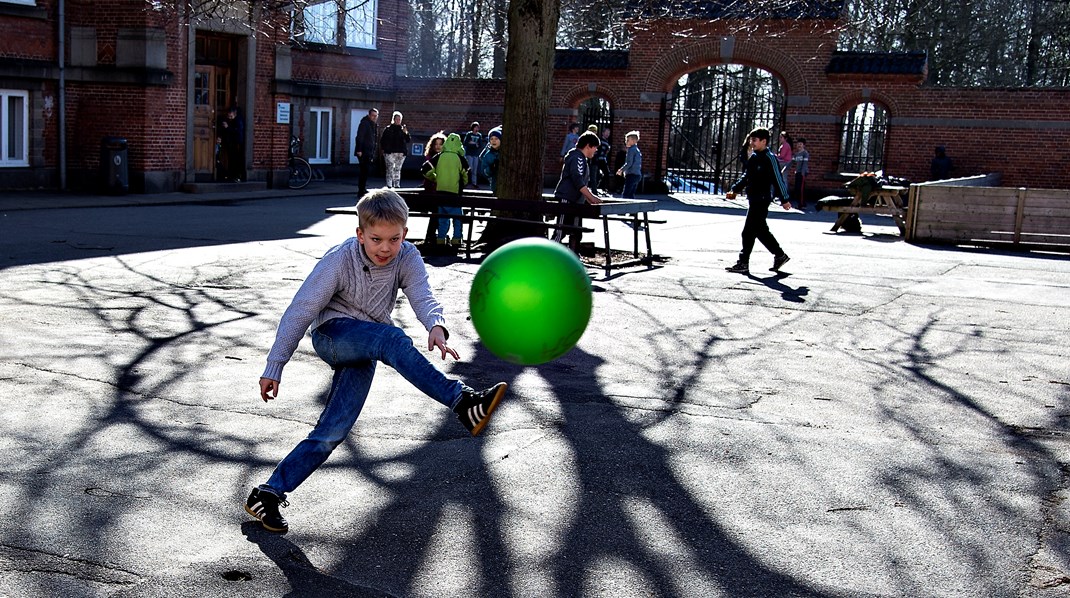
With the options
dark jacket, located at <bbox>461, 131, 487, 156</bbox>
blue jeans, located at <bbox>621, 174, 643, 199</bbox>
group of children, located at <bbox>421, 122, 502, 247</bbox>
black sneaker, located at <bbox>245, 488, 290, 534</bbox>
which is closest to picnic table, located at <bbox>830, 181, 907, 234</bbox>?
blue jeans, located at <bbox>621, 174, 643, 199</bbox>

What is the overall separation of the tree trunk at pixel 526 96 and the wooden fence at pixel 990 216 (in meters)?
7.58

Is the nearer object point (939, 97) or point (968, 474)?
point (968, 474)

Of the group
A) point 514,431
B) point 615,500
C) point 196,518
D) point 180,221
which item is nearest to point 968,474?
point 615,500

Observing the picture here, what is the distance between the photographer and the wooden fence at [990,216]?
59.7ft

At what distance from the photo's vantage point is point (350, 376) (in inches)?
186

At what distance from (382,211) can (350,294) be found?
405 mm

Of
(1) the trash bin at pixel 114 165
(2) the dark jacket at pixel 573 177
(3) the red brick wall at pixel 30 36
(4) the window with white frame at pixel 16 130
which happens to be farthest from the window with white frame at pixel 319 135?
(2) the dark jacket at pixel 573 177

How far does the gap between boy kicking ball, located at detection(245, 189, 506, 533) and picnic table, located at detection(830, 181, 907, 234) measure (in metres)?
16.8

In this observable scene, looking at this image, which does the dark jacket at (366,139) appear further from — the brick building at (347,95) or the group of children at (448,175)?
the group of children at (448,175)

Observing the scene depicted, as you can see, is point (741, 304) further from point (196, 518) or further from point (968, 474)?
point (196, 518)

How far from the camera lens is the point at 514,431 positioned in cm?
622

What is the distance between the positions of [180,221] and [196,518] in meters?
13.7

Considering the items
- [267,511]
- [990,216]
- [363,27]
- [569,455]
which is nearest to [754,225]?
[990,216]

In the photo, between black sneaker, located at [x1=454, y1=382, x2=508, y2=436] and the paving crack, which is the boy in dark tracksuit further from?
the paving crack
